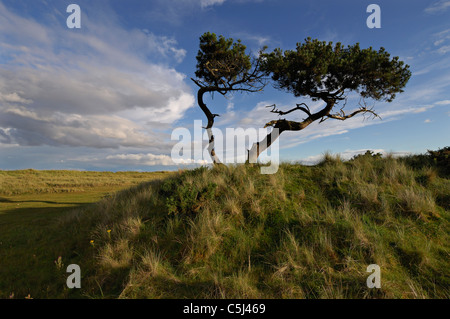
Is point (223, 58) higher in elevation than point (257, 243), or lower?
higher

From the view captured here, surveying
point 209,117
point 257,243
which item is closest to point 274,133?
point 209,117

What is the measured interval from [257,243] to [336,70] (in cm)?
1200

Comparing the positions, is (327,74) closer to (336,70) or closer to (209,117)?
(336,70)

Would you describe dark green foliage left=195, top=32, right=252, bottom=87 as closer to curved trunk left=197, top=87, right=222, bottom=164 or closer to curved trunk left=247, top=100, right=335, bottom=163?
curved trunk left=197, top=87, right=222, bottom=164

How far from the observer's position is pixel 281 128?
513 inches

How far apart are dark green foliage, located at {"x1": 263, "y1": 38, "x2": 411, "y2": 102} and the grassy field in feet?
21.2

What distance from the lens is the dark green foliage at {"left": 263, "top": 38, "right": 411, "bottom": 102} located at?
1194 cm

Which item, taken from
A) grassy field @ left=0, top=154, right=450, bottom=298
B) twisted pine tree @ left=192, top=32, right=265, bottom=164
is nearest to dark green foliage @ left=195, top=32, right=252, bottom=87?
twisted pine tree @ left=192, top=32, right=265, bottom=164

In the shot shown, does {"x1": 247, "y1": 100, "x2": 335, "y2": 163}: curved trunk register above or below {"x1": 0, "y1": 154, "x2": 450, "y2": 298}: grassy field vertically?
above

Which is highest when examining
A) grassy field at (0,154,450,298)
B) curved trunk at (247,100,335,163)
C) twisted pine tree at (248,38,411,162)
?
twisted pine tree at (248,38,411,162)

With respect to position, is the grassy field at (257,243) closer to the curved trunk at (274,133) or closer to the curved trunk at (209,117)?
the curved trunk at (274,133)

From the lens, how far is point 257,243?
5.30 m
